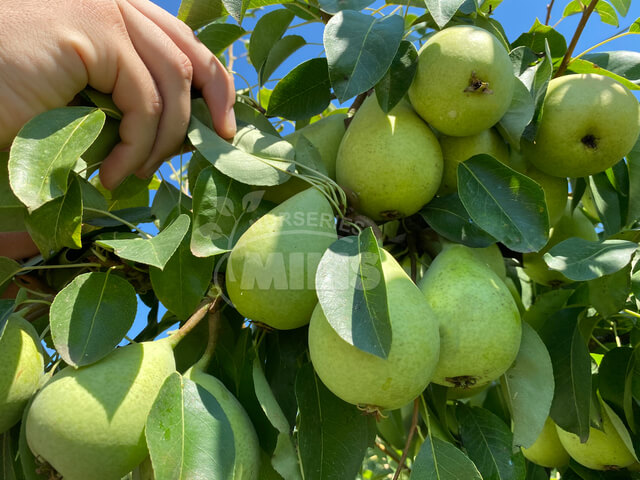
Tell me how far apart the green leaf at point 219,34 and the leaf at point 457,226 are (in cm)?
69

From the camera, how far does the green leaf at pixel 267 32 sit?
1.33 m

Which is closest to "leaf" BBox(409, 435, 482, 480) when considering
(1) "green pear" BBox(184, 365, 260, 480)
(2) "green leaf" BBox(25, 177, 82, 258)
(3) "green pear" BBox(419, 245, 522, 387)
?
(3) "green pear" BBox(419, 245, 522, 387)

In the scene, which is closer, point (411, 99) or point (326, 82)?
point (411, 99)

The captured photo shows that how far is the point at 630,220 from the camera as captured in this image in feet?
4.10

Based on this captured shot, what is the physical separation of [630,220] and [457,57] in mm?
578

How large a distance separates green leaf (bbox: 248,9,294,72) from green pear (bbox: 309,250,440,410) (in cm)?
79

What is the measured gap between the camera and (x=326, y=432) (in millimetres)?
929

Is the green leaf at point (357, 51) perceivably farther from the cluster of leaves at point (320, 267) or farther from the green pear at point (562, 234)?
the green pear at point (562, 234)

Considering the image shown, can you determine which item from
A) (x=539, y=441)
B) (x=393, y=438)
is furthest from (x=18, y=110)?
(x=539, y=441)

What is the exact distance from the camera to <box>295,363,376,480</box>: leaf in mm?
902

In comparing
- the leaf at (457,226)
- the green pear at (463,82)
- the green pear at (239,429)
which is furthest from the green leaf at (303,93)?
the green pear at (239,429)

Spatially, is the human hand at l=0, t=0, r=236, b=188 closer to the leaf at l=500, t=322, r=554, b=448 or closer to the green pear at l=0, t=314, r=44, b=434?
the green pear at l=0, t=314, r=44, b=434

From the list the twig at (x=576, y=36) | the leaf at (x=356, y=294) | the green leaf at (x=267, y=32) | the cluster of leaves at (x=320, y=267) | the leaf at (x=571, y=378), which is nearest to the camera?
the leaf at (x=356, y=294)

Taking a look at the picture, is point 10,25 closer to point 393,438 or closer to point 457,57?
point 457,57
